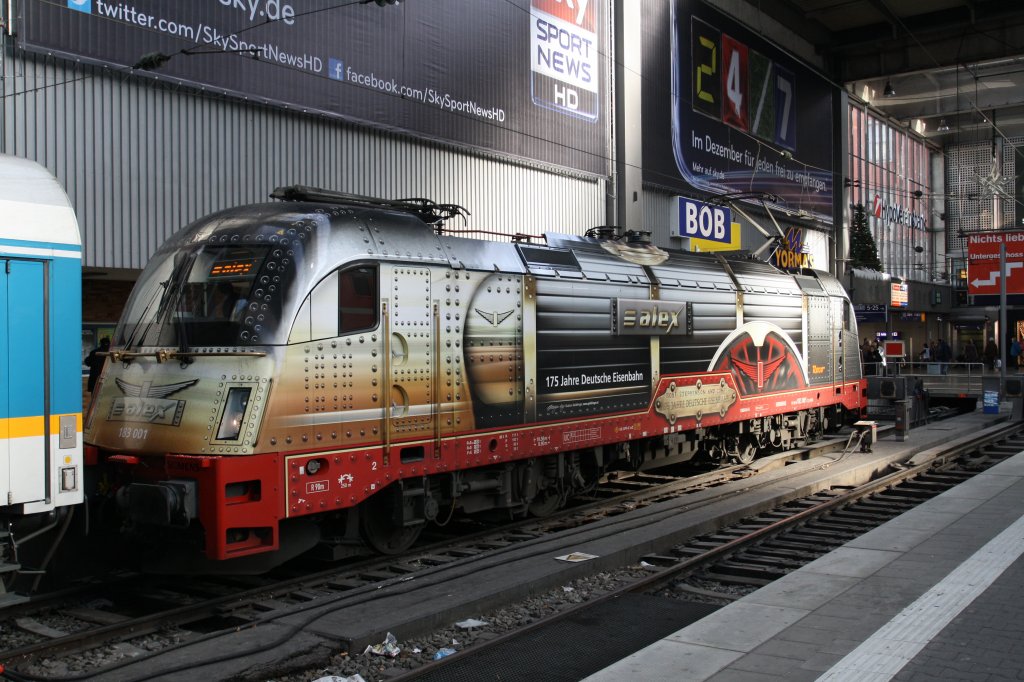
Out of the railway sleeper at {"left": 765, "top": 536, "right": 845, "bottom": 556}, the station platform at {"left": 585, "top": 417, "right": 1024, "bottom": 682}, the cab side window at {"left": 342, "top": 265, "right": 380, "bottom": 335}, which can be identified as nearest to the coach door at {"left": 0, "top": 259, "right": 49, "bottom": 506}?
the cab side window at {"left": 342, "top": 265, "right": 380, "bottom": 335}

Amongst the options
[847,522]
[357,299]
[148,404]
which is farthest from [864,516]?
[148,404]

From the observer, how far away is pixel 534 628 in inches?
273

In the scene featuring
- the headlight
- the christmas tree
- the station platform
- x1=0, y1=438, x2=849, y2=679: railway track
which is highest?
the christmas tree

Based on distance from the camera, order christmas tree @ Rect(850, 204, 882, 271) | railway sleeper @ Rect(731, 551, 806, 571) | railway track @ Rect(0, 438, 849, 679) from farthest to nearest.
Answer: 1. christmas tree @ Rect(850, 204, 882, 271)
2. railway sleeper @ Rect(731, 551, 806, 571)
3. railway track @ Rect(0, 438, 849, 679)

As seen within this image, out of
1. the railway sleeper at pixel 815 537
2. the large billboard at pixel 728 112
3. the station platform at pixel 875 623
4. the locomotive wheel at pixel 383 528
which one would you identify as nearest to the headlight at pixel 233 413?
the locomotive wheel at pixel 383 528

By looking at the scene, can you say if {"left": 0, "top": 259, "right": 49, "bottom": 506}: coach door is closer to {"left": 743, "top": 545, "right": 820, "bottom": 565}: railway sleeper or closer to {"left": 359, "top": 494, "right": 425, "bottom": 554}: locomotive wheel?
{"left": 359, "top": 494, "right": 425, "bottom": 554}: locomotive wheel

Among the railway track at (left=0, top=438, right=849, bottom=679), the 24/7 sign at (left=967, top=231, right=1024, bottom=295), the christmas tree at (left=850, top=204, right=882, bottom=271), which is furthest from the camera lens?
the christmas tree at (left=850, top=204, right=882, bottom=271)

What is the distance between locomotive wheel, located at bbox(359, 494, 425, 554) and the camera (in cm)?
888

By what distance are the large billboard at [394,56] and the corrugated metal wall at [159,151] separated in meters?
0.33

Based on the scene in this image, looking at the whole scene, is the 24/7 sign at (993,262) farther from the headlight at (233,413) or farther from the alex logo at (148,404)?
the alex logo at (148,404)

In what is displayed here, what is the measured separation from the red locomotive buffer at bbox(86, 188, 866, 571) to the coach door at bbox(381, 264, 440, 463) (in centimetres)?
2

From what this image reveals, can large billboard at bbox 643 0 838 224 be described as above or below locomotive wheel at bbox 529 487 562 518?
above

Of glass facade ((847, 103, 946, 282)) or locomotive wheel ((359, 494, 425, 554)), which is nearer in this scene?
locomotive wheel ((359, 494, 425, 554))

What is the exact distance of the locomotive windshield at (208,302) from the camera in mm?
7684
